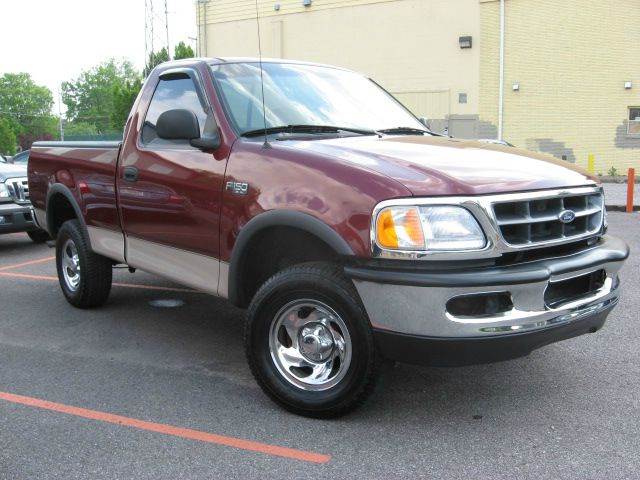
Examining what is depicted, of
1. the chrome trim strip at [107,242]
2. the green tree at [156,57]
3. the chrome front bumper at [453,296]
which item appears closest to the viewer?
the chrome front bumper at [453,296]

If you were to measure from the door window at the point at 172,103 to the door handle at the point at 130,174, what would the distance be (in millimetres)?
207

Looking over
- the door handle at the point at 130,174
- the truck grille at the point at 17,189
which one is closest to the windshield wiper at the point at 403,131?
the door handle at the point at 130,174

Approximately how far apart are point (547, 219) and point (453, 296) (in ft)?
2.23

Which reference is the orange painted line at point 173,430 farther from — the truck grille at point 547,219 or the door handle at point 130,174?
the door handle at point 130,174

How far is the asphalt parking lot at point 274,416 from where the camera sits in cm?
302

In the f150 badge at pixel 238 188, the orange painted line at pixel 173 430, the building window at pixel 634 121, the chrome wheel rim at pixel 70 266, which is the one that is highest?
the building window at pixel 634 121

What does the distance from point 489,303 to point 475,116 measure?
868 inches

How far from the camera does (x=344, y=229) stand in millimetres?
3160

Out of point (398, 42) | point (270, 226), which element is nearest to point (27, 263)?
point (270, 226)

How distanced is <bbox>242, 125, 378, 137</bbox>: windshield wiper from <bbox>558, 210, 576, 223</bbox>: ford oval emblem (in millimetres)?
1376

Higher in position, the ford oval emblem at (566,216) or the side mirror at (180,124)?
the side mirror at (180,124)

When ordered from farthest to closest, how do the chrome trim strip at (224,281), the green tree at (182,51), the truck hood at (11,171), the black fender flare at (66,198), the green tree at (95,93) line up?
1. the green tree at (95,93)
2. the green tree at (182,51)
3. the truck hood at (11,171)
4. the black fender flare at (66,198)
5. the chrome trim strip at (224,281)

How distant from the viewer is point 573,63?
878 inches

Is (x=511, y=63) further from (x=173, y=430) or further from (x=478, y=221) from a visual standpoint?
(x=173, y=430)
